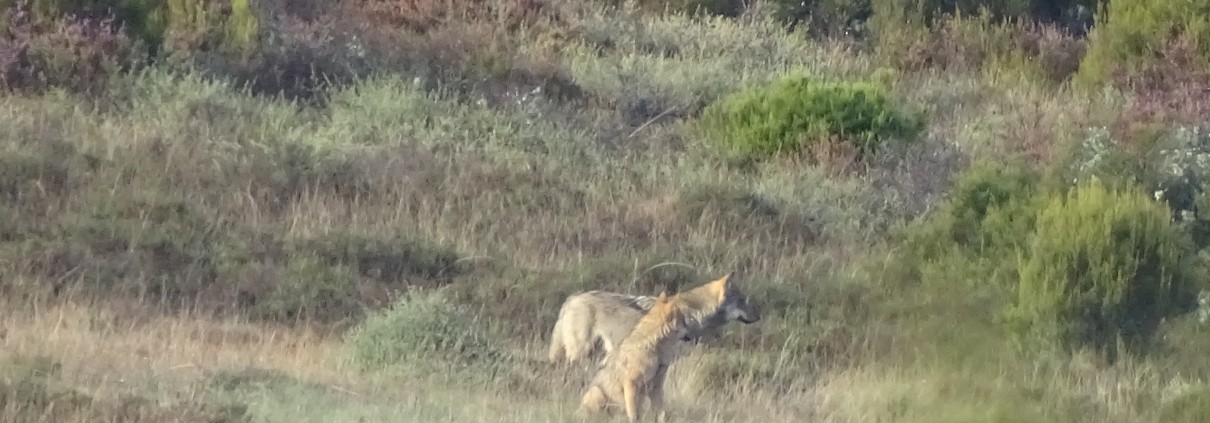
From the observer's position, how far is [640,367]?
24.0 ft

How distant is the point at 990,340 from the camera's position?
9.23 meters

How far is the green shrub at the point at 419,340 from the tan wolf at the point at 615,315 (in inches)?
18.1

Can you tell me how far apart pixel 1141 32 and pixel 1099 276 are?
8414 mm

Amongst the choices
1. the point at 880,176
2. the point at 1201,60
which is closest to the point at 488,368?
the point at 880,176

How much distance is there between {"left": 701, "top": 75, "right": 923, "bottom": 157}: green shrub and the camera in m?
14.3

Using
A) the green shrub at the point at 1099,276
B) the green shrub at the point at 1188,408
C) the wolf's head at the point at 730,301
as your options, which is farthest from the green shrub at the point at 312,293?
the green shrub at the point at 1188,408

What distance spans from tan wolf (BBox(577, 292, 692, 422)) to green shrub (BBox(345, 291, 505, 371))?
0.93m

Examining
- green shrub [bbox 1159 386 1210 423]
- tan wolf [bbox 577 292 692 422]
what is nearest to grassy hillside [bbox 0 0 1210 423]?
green shrub [bbox 1159 386 1210 423]

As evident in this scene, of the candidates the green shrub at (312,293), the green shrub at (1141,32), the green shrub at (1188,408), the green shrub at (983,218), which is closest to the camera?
the green shrub at (1188,408)

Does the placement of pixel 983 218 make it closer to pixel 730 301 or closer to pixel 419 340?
pixel 730 301

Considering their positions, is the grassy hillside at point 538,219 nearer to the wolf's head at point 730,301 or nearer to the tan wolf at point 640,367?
the tan wolf at point 640,367

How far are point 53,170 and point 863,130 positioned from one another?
6542 millimetres

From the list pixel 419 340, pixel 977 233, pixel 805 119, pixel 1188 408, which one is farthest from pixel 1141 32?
pixel 419 340

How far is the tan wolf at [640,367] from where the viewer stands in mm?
7285
